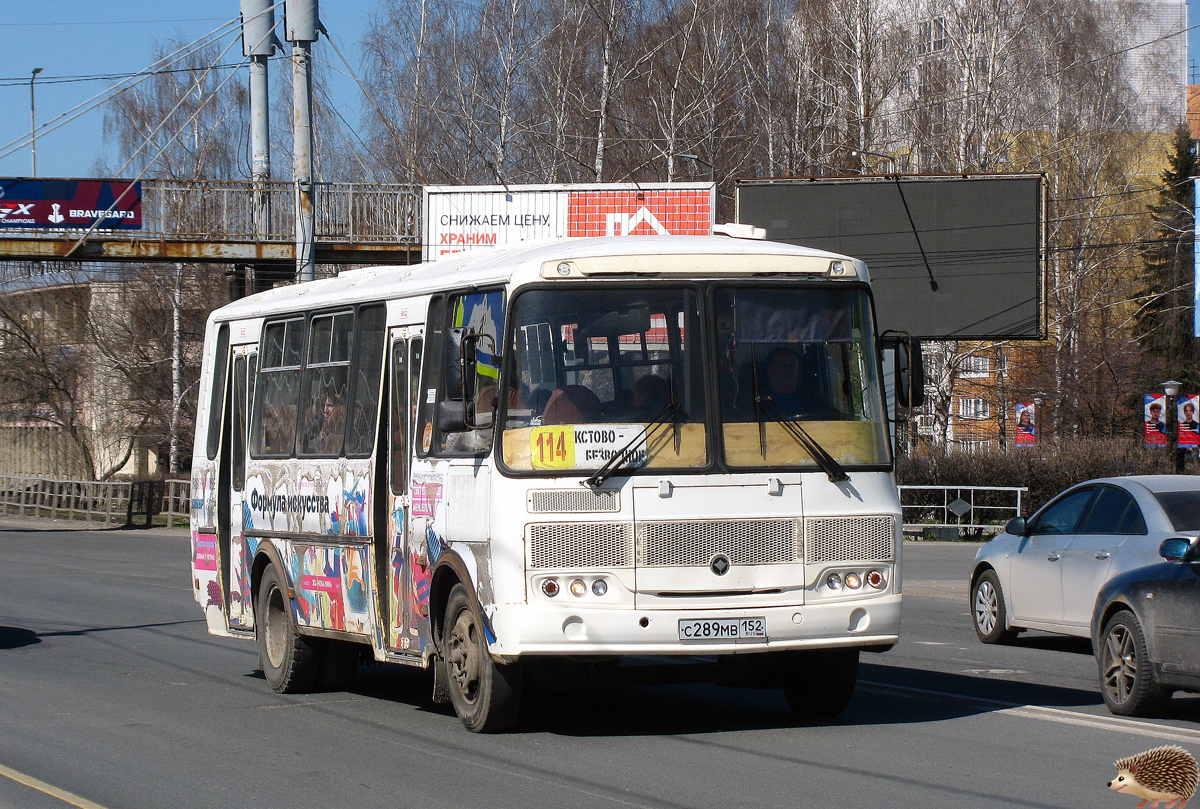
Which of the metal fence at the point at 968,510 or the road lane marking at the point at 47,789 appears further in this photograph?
the metal fence at the point at 968,510

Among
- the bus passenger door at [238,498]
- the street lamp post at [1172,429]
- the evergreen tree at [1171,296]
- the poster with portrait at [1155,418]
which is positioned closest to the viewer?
the bus passenger door at [238,498]

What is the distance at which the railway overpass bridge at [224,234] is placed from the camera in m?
34.3

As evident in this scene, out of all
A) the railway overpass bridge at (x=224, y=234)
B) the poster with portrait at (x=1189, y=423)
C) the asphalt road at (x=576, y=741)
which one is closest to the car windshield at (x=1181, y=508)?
the asphalt road at (x=576, y=741)

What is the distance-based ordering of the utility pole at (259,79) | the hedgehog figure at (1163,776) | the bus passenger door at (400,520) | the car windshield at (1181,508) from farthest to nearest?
the utility pole at (259,79) → the car windshield at (1181,508) → the bus passenger door at (400,520) → the hedgehog figure at (1163,776)

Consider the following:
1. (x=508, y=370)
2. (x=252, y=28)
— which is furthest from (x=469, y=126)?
(x=508, y=370)

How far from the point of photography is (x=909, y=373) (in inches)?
339

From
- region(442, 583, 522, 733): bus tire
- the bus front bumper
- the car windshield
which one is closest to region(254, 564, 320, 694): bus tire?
region(442, 583, 522, 733): bus tire

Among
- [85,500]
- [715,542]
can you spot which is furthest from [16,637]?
[85,500]

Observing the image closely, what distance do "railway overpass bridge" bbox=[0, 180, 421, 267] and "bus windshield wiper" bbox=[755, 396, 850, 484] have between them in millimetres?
26705

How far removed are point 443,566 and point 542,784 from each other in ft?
6.55

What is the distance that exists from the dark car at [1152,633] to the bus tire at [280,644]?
17.9 feet

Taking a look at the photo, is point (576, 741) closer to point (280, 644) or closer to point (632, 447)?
point (632, 447)

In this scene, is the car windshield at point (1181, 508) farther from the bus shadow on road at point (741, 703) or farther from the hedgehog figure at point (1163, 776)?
the hedgehog figure at point (1163, 776)

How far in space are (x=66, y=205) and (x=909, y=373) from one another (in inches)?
1218
